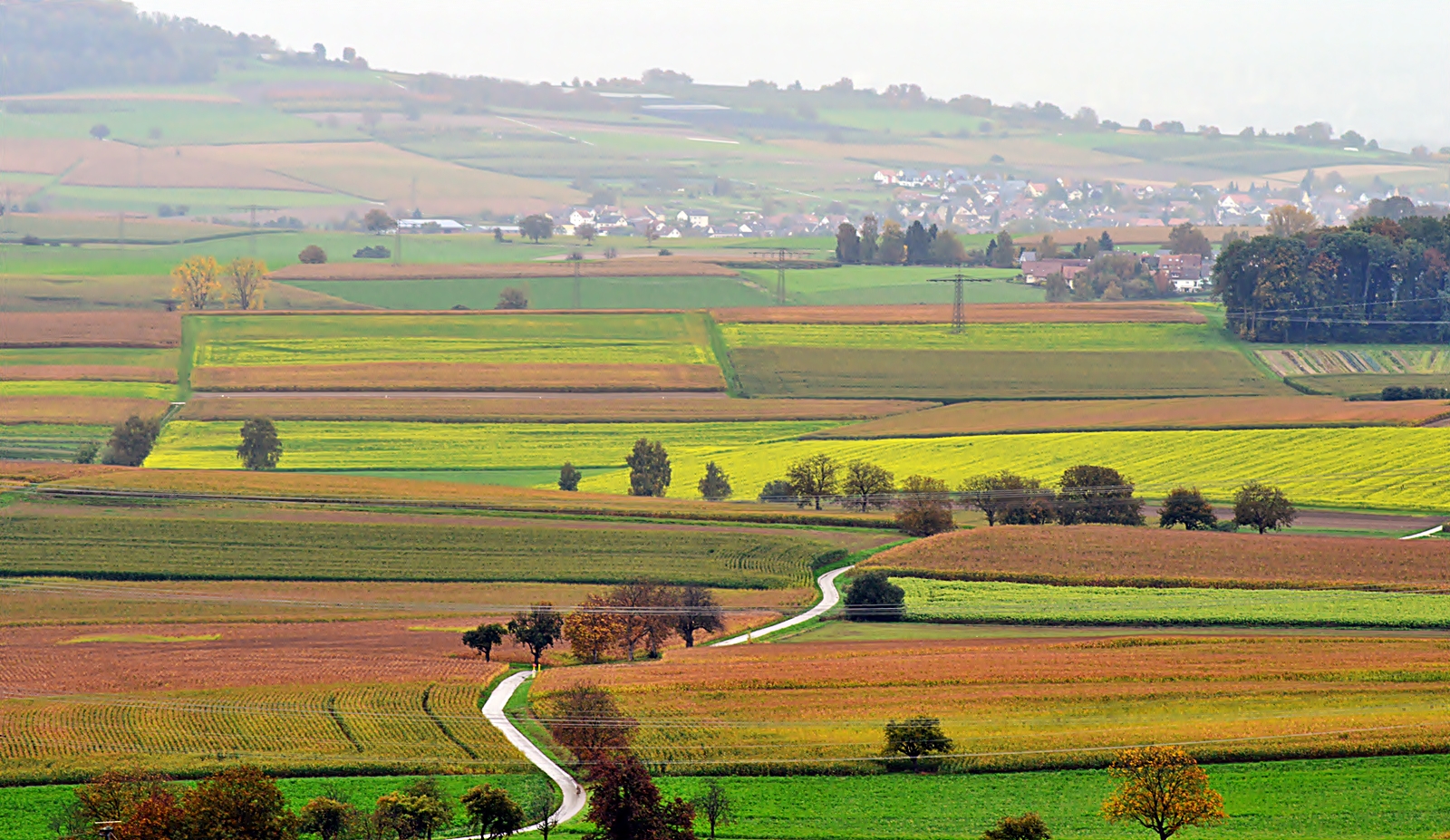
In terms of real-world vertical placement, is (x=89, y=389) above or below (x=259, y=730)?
below

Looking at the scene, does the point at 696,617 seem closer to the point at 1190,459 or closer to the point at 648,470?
the point at 648,470

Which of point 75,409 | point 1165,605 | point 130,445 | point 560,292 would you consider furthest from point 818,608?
point 560,292

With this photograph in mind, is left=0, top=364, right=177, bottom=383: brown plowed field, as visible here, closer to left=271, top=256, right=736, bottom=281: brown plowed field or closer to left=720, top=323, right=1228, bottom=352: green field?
left=271, top=256, right=736, bottom=281: brown plowed field

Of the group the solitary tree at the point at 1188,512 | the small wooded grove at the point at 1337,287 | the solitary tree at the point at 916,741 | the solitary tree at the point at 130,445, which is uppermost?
the small wooded grove at the point at 1337,287

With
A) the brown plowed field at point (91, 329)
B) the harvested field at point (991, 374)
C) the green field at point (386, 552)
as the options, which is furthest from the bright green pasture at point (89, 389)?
the harvested field at point (991, 374)

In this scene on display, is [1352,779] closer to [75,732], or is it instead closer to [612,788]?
[612,788]

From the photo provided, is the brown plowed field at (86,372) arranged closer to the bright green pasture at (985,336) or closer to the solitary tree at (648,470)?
the solitary tree at (648,470)

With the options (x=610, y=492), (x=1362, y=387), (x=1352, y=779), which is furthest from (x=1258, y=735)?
(x=1362, y=387)
